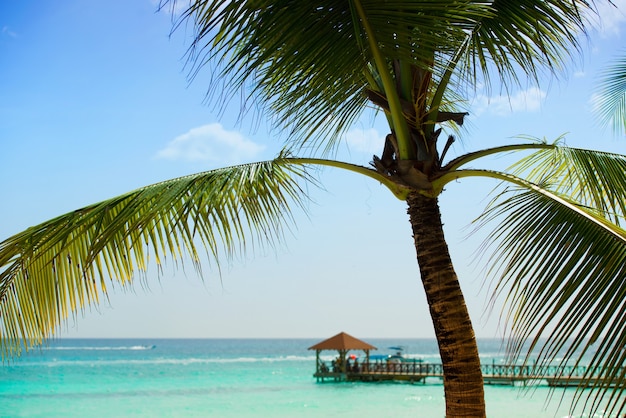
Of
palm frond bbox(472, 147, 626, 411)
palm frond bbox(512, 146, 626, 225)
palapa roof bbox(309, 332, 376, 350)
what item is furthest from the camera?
palapa roof bbox(309, 332, 376, 350)

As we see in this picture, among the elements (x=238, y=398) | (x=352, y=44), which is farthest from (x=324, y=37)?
(x=238, y=398)

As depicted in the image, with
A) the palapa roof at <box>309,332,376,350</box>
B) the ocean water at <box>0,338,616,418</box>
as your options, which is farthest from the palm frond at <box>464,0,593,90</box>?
the palapa roof at <box>309,332,376,350</box>

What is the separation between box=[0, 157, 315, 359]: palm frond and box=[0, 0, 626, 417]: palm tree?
0.03ft

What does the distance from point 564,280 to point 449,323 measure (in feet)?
2.92

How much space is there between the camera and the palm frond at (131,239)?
377cm

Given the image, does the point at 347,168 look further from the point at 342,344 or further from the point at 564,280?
the point at 342,344

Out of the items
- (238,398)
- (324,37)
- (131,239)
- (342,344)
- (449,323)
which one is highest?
(324,37)

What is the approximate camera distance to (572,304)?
104 inches

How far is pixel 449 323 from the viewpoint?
3.58m

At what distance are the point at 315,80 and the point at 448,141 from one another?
937 mm

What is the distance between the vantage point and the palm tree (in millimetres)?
3289

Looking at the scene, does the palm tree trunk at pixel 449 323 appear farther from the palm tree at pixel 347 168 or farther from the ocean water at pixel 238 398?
the ocean water at pixel 238 398

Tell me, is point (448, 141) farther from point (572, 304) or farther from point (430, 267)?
point (572, 304)

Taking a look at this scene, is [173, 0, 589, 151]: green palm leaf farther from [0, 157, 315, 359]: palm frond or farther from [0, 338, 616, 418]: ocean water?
[0, 338, 616, 418]: ocean water
